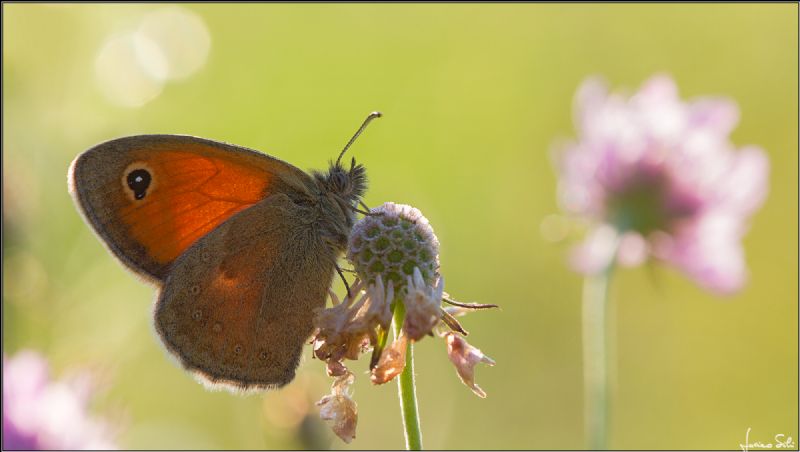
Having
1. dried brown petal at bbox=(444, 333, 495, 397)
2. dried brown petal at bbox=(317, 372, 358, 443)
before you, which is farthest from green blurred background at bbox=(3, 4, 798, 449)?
dried brown petal at bbox=(444, 333, 495, 397)

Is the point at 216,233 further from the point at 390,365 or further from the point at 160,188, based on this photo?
the point at 390,365

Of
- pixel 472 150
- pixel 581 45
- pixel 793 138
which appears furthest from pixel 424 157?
pixel 793 138

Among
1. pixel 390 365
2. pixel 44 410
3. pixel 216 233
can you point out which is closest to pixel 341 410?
pixel 390 365

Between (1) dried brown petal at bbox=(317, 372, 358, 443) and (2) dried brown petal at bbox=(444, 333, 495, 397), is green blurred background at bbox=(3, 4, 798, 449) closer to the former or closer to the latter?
(1) dried brown petal at bbox=(317, 372, 358, 443)

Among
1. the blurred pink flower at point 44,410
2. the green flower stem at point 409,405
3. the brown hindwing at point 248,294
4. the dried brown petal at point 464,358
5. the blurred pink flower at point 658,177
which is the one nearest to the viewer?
the green flower stem at point 409,405

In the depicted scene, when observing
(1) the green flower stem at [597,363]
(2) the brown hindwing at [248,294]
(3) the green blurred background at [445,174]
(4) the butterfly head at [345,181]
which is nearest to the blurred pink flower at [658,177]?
(3) the green blurred background at [445,174]

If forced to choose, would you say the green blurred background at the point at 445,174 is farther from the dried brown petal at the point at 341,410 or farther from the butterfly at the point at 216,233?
the dried brown petal at the point at 341,410
